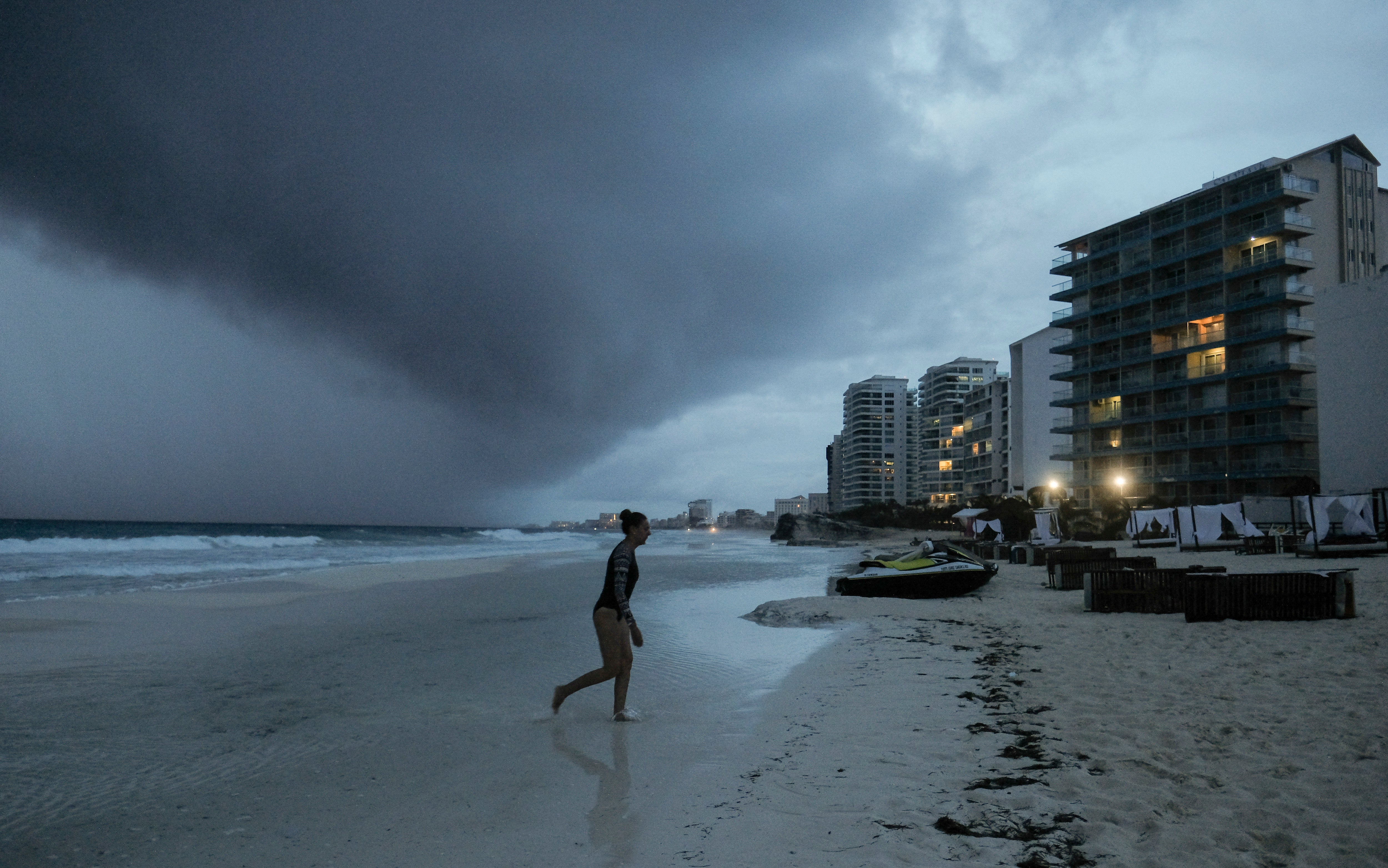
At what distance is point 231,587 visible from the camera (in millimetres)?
22609

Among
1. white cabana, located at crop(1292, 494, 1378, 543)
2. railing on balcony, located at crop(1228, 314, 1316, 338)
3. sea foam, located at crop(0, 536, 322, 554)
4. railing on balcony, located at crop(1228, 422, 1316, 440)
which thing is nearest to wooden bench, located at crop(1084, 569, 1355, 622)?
white cabana, located at crop(1292, 494, 1378, 543)

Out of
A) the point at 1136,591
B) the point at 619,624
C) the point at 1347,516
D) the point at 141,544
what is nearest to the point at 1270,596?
the point at 1136,591

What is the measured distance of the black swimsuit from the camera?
273 inches

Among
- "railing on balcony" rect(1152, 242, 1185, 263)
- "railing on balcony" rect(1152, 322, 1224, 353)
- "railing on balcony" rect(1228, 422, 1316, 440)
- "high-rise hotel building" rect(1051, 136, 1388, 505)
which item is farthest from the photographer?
"railing on balcony" rect(1152, 242, 1185, 263)

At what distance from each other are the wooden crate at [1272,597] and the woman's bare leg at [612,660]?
9.73 metres

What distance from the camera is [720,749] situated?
6184 mm

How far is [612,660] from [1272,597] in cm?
1081

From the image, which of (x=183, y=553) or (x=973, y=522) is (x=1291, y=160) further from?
(x=183, y=553)

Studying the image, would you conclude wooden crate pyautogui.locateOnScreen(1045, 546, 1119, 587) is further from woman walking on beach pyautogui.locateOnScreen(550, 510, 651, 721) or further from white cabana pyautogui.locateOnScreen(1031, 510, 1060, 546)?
woman walking on beach pyautogui.locateOnScreen(550, 510, 651, 721)

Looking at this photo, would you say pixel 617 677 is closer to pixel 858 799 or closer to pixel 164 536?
pixel 858 799

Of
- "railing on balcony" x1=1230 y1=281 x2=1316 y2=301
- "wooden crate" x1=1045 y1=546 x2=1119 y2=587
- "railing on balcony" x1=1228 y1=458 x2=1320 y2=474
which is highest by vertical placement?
"railing on balcony" x1=1230 y1=281 x2=1316 y2=301

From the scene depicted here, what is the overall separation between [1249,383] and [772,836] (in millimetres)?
66186

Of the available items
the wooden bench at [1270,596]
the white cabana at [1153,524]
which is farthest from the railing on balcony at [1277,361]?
the wooden bench at [1270,596]

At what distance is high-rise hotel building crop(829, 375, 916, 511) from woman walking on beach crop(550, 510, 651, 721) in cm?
17984
